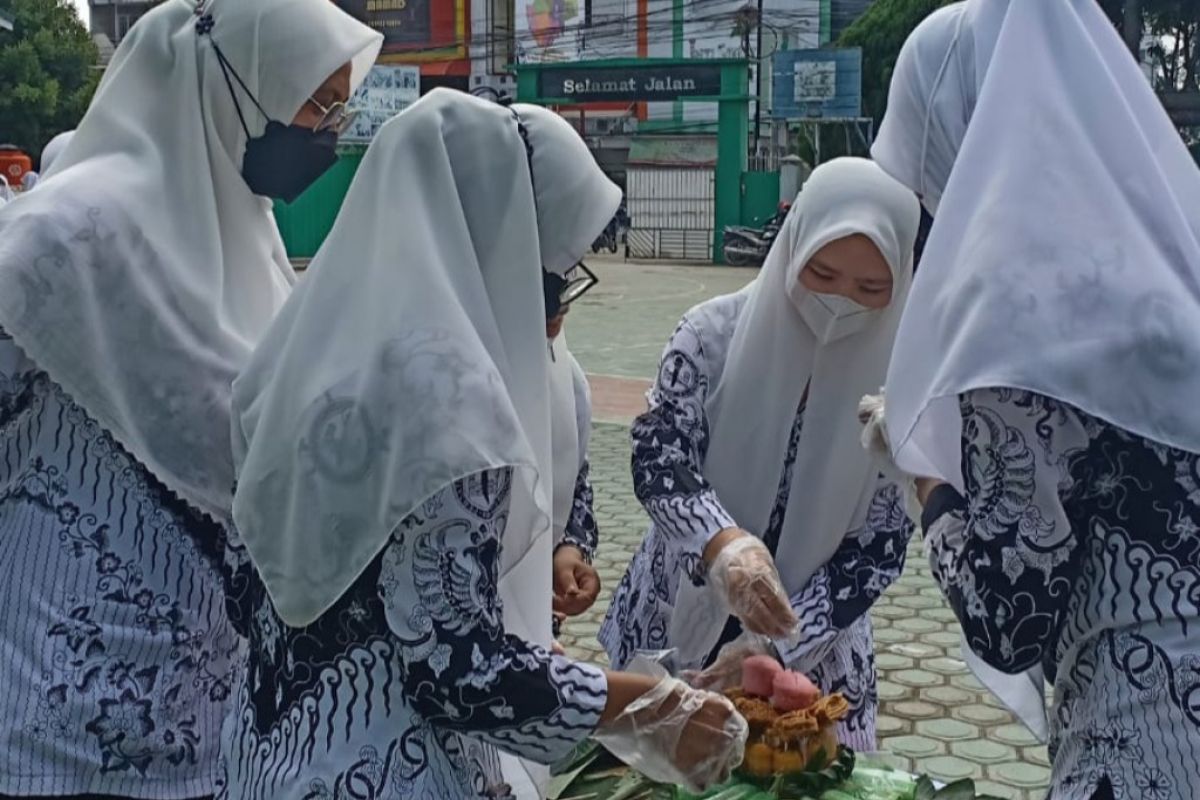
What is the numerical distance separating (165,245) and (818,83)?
22.9 meters

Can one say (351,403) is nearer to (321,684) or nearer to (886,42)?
(321,684)

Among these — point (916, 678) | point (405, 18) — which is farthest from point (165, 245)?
point (405, 18)

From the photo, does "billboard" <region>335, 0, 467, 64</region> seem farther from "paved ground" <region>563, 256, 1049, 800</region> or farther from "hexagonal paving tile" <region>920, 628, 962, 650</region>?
"hexagonal paving tile" <region>920, 628, 962, 650</region>

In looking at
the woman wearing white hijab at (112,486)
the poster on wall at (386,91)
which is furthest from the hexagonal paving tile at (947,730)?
the poster on wall at (386,91)

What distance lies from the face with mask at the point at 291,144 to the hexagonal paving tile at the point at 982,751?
2.58 meters

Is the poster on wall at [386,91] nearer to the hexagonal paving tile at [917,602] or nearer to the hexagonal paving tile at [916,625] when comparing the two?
the hexagonal paving tile at [917,602]

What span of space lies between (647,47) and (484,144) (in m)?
40.4

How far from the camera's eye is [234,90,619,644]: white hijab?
1.40m

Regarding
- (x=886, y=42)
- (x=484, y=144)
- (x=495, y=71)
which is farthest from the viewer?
(x=495, y=71)

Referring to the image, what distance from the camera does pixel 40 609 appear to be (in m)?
1.76

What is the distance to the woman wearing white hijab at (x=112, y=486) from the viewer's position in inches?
68.9

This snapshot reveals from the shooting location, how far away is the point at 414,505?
4.49 feet

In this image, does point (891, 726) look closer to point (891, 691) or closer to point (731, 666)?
point (891, 691)

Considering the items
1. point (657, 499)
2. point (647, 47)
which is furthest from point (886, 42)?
point (657, 499)
